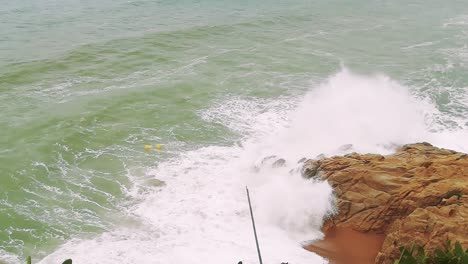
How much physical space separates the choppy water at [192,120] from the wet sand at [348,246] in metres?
0.41

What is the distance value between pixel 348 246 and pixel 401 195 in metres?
1.91

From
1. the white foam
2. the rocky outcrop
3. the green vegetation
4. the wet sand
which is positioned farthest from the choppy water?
the green vegetation

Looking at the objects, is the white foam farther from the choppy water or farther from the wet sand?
the wet sand

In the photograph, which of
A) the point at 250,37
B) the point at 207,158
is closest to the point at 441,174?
the point at 207,158

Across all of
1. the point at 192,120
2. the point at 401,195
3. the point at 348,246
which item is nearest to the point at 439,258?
the point at 348,246

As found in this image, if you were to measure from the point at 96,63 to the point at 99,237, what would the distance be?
16127 mm

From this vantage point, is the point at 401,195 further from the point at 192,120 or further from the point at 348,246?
the point at 192,120

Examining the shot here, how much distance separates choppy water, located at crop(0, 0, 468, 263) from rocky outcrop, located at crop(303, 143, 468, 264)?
0.65 m

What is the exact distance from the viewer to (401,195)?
11.5 meters

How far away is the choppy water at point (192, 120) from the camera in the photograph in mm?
12008

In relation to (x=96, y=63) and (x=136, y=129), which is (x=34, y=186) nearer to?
(x=136, y=129)

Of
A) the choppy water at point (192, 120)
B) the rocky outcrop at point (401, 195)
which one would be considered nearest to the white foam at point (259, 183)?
the choppy water at point (192, 120)

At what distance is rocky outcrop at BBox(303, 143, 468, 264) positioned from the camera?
32.4 feet

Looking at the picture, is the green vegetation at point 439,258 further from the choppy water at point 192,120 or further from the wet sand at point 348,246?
the choppy water at point 192,120
